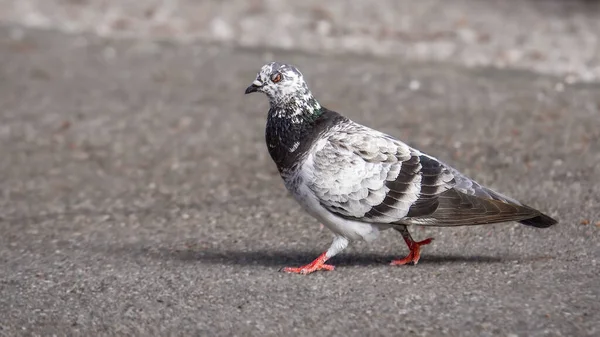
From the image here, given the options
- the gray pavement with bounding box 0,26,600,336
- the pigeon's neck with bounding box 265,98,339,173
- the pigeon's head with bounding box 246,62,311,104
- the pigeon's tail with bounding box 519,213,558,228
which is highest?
the pigeon's head with bounding box 246,62,311,104

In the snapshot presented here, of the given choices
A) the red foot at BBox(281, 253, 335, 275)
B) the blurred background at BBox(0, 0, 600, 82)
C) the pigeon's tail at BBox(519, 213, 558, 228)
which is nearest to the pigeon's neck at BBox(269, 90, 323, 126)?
the red foot at BBox(281, 253, 335, 275)

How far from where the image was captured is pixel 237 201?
31.8 feet

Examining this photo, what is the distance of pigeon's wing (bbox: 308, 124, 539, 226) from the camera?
6871 mm

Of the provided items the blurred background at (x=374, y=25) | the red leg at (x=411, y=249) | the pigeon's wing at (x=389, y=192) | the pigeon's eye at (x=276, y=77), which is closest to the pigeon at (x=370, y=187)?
the pigeon's wing at (x=389, y=192)

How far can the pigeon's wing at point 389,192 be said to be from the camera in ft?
22.5

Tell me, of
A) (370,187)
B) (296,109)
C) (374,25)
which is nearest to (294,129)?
(296,109)

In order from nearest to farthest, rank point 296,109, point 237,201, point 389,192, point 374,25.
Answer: point 389,192 → point 296,109 → point 237,201 → point 374,25

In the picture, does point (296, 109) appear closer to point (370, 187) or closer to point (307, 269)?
point (370, 187)

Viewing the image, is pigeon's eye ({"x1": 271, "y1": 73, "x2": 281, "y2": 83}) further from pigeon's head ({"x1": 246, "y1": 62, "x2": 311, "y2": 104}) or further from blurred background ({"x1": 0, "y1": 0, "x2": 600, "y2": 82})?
blurred background ({"x1": 0, "y1": 0, "x2": 600, "y2": 82})

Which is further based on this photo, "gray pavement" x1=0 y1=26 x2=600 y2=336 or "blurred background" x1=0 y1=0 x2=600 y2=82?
"blurred background" x1=0 y1=0 x2=600 y2=82

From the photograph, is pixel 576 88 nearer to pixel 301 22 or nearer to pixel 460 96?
pixel 460 96

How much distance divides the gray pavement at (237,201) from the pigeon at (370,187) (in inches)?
14.4

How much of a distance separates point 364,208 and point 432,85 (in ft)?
21.4

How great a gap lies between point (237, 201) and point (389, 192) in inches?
120
